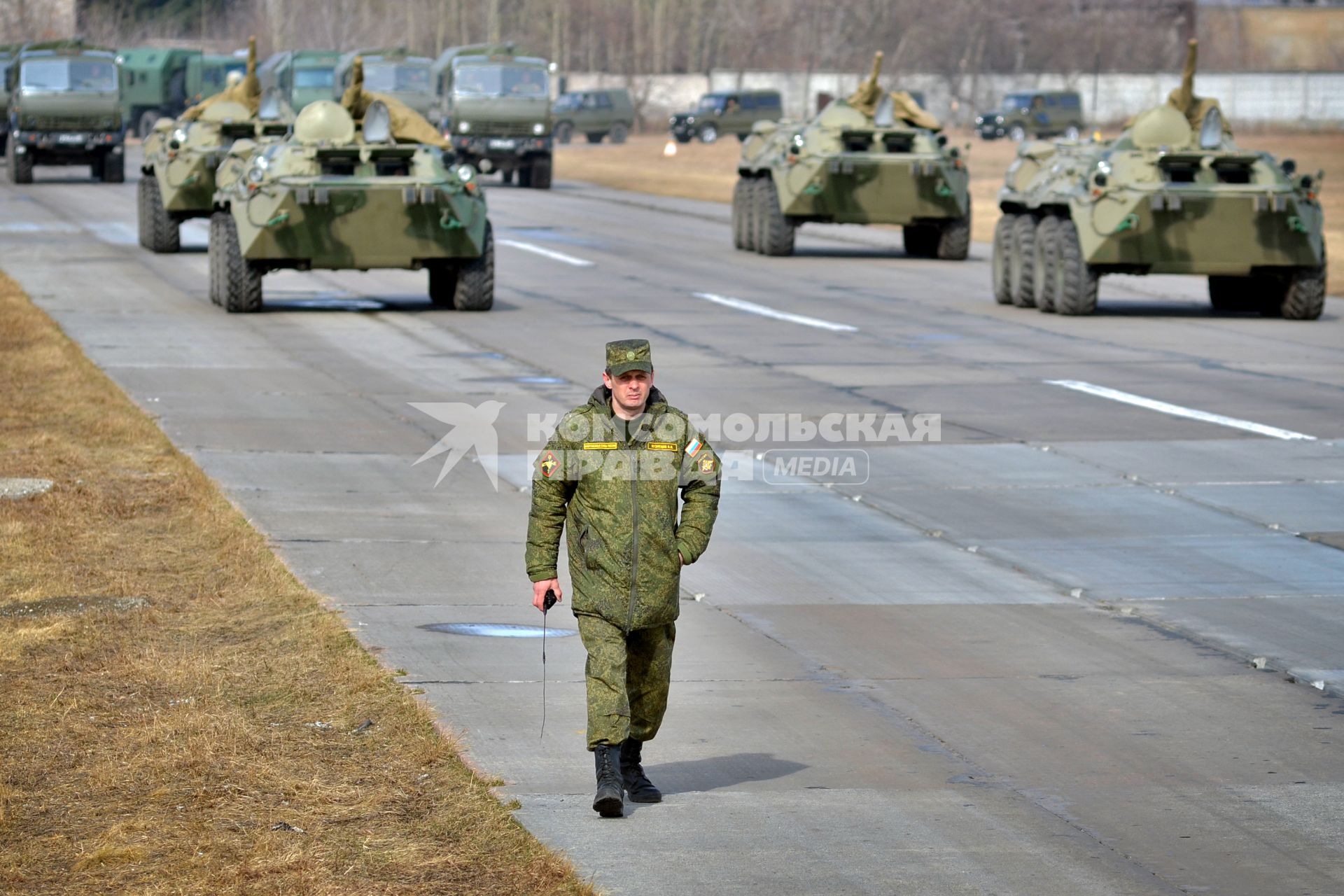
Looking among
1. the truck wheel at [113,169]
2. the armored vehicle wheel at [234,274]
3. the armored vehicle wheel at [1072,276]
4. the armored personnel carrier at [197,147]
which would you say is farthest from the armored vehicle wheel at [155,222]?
the truck wheel at [113,169]

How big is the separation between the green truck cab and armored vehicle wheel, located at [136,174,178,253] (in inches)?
643

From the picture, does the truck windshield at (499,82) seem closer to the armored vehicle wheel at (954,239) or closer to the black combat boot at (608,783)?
the armored vehicle wheel at (954,239)

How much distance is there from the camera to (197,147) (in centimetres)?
2838

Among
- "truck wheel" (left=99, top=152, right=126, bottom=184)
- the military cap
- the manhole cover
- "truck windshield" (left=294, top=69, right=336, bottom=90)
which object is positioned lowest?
the manhole cover

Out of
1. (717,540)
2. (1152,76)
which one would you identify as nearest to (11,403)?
(717,540)

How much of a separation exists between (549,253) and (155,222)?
216 inches

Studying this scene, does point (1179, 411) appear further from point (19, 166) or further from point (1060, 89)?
point (1060, 89)

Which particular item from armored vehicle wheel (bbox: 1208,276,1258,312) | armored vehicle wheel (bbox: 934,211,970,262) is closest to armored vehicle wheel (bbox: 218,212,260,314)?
armored vehicle wheel (bbox: 1208,276,1258,312)

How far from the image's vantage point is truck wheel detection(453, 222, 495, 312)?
22.2 meters

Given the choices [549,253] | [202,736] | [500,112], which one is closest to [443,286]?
[549,253]

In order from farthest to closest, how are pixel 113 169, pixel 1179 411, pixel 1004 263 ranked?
pixel 113 169 → pixel 1004 263 → pixel 1179 411

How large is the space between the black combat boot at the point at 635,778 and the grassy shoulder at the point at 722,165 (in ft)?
94.1

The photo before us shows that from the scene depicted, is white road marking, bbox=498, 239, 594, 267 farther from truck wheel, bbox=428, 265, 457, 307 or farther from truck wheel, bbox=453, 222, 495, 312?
truck wheel, bbox=453, 222, 495, 312

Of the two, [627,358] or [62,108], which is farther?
[62,108]
